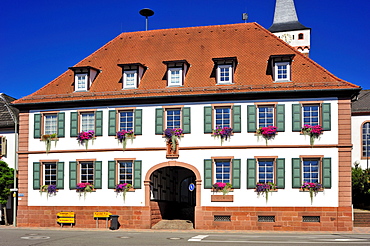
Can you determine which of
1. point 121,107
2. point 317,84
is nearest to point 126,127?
point 121,107

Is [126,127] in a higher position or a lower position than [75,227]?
higher

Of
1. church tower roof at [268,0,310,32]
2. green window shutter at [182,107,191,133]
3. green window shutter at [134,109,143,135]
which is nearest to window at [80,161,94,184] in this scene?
green window shutter at [134,109,143,135]

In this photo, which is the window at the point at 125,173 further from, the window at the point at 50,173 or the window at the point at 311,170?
the window at the point at 311,170

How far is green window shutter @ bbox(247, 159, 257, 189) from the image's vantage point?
3195 cm

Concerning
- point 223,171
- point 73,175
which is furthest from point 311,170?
point 73,175

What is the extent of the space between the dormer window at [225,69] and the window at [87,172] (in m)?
8.55

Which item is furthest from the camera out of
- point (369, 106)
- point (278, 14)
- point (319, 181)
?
point (278, 14)

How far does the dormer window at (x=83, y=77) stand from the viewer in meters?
35.6

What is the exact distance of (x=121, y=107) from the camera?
34188mm

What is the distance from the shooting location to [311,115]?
32.0 metres

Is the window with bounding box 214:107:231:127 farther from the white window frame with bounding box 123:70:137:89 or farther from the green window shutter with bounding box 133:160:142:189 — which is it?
the white window frame with bounding box 123:70:137:89

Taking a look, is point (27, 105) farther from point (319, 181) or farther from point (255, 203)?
point (319, 181)

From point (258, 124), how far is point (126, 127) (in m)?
7.35

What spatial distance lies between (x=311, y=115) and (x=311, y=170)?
2.87 m
